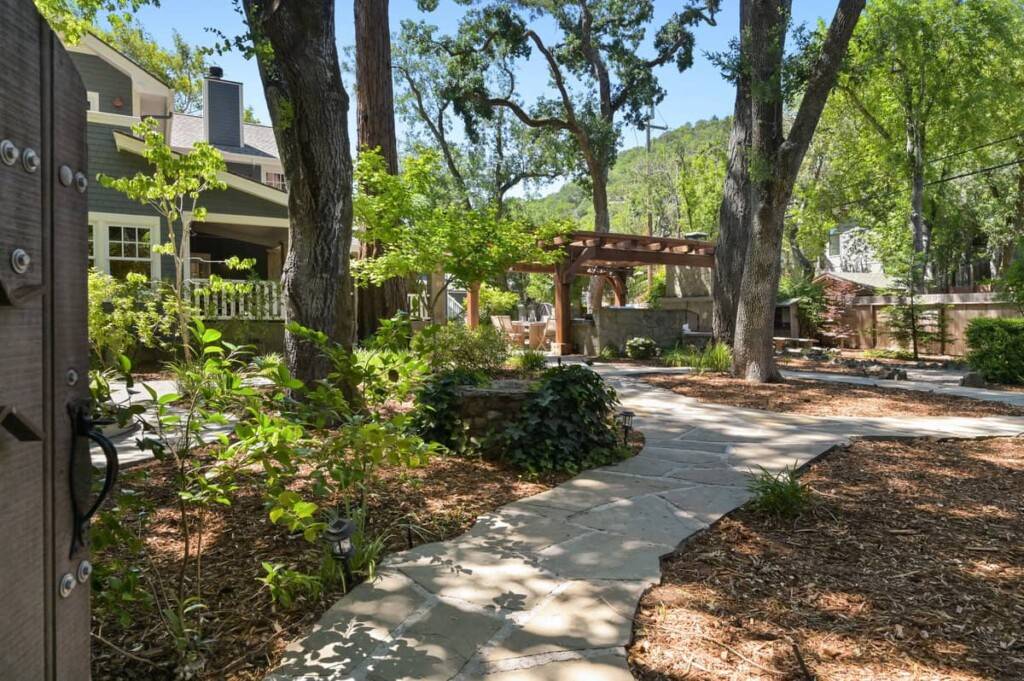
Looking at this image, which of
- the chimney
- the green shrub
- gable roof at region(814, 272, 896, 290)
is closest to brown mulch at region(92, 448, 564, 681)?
the green shrub

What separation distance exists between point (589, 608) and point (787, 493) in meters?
1.59

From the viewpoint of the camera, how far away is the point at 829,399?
7719mm

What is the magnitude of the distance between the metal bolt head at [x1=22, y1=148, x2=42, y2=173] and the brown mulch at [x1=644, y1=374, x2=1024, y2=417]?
23.2 ft

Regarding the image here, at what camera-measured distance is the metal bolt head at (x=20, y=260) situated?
1.03 m

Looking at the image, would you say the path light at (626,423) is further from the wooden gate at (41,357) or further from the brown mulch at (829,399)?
the wooden gate at (41,357)

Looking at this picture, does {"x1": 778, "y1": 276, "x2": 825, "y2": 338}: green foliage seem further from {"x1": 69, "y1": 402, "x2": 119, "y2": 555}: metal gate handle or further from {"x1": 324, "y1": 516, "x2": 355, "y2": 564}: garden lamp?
{"x1": 69, "y1": 402, "x2": 119, "y2": 555}: metal gate handle

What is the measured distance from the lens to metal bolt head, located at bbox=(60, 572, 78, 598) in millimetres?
1208

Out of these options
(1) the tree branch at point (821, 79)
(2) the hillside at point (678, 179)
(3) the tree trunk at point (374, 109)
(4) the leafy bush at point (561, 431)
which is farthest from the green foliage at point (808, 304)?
(4) the leafy bush at point (561, 431)

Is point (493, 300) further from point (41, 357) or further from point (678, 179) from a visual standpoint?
point (678, 179)

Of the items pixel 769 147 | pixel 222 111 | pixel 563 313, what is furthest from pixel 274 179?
pixel 769 147

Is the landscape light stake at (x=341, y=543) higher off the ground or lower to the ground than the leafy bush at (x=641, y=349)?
lower

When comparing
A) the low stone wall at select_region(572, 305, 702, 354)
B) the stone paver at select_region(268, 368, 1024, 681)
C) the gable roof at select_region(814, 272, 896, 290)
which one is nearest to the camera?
the stone paver at select_region(268, 368, 1024, 681)

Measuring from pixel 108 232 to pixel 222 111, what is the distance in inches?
260

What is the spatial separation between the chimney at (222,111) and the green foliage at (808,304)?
54.5 ft
